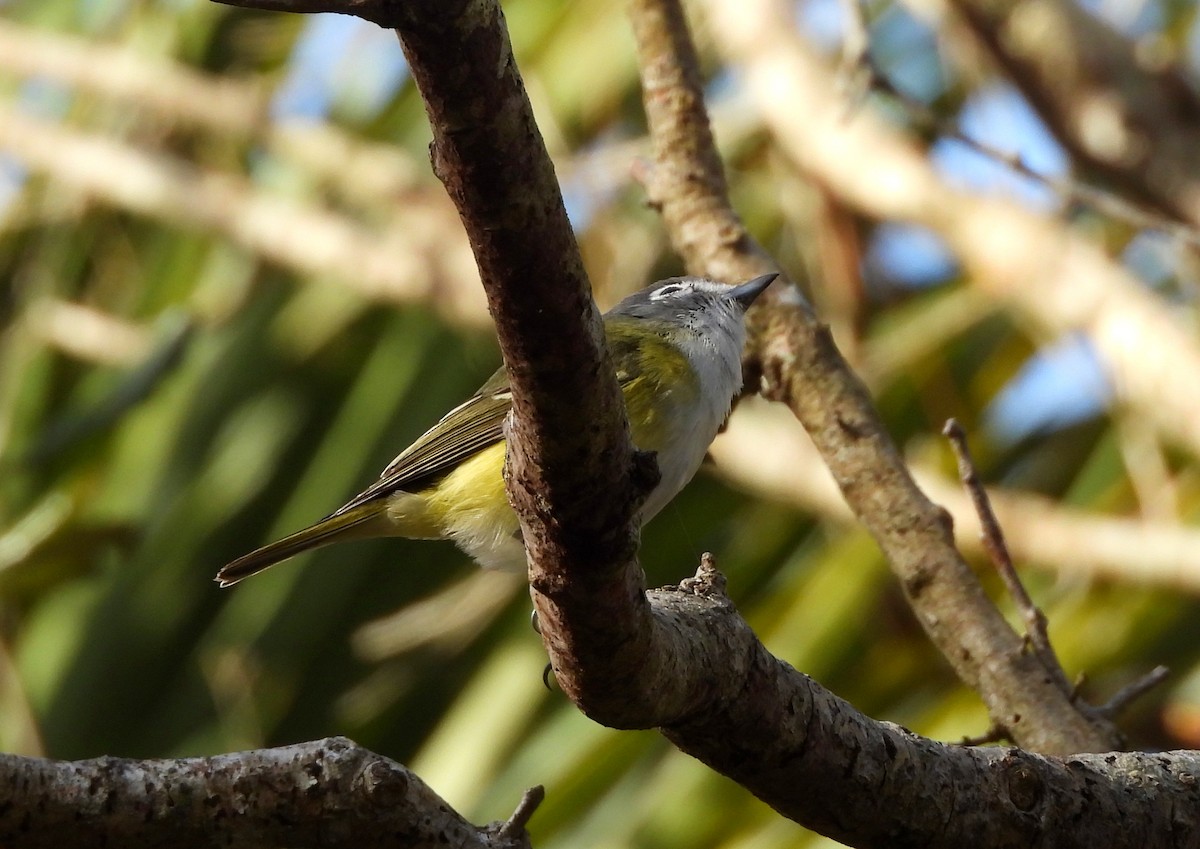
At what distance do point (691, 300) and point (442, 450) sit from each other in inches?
33.8

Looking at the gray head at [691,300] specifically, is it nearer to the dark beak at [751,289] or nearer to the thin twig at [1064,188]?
the dark beak at [751,289]

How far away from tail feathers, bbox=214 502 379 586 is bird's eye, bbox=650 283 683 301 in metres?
1.11

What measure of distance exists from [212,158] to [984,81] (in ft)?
10.1

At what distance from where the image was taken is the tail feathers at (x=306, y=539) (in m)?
3.49

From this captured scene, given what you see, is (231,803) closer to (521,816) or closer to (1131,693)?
(521,816)

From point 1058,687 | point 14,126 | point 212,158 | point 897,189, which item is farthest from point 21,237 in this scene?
point 1058,687

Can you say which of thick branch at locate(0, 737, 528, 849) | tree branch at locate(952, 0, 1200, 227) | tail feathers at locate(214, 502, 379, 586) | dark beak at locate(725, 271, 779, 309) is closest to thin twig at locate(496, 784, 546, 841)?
thick branch at locate(0, 737, 528, 849)

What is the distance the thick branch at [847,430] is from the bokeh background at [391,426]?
19.3 inches

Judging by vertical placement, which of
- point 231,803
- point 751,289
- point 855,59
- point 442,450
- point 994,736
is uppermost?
point 855,59

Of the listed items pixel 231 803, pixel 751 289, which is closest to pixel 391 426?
pixel 751 289

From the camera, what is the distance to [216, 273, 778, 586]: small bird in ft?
10.3

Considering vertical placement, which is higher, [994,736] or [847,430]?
[847,430]

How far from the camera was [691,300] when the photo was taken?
3.91 meters

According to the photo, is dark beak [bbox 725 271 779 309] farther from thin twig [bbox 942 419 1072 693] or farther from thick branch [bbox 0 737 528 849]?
thick branch [bbox 0 737 528 849]
